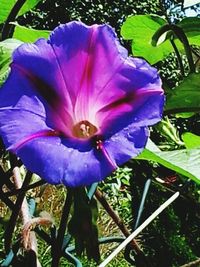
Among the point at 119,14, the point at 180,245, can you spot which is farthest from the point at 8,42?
the point at 119,14

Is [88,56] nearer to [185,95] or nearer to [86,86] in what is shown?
[86,86]

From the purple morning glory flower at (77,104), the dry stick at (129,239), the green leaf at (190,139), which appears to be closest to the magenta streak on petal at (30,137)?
the purple morning glory flower at (77,104)

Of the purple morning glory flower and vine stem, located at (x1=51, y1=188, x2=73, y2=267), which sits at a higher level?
the purple morning glory flower

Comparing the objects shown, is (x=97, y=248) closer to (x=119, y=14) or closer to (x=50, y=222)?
(x=50, y=222)

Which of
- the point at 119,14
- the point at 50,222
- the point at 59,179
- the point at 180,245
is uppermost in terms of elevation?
the point at 59,179

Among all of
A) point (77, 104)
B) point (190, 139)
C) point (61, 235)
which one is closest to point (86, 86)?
point (77, 104)

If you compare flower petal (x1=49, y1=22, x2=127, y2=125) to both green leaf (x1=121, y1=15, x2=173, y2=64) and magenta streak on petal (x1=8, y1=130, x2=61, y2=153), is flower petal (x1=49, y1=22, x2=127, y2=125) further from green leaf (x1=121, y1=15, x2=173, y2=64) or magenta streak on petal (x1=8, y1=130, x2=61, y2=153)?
green leaf (x1=121, y1=15, x2=173, y2=64)

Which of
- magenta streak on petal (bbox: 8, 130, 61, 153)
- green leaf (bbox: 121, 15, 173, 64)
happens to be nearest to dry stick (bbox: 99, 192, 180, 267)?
magenta streak on petal (bbox: 8, 130, 61, 153)
